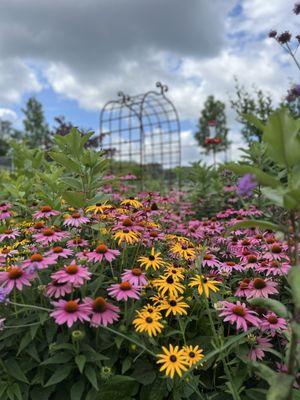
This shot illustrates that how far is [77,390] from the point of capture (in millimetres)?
1549

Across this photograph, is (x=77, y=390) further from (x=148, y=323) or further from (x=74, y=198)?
(x=74, y=198)

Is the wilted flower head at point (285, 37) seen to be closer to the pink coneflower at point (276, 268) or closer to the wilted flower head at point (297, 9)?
the wilted flower head at point (297, 9)

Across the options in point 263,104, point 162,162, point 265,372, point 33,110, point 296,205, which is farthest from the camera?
point 33,110

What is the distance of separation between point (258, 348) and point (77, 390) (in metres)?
0.72

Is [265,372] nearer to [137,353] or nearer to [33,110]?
[137,353]

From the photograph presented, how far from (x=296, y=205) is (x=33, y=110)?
122 feet

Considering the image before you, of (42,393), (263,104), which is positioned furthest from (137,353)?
(263,104)

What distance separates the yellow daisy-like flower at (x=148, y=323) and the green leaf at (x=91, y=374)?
0.21m

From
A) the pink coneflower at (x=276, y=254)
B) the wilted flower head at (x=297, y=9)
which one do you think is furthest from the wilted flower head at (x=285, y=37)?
the pink coneflower at (x=276, y=254)

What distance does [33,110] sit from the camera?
36250 mm

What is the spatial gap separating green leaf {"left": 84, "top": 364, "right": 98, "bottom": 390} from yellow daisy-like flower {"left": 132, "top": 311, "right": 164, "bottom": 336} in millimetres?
214

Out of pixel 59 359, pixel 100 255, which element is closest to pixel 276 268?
pixel 100 255

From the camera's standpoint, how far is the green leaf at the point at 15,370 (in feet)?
5.26

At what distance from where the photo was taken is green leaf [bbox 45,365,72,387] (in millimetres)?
1527
